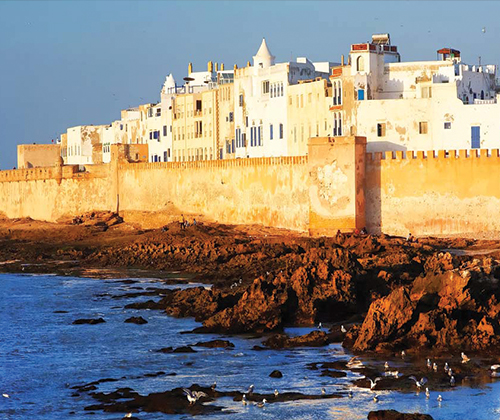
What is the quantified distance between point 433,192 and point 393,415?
25.3m

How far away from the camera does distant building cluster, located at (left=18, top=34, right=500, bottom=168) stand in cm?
4584

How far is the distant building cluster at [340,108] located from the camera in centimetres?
4584

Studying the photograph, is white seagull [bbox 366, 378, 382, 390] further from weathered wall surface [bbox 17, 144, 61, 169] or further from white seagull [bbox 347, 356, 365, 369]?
weathered wall surface [bbox 17, 144, 61, 169]

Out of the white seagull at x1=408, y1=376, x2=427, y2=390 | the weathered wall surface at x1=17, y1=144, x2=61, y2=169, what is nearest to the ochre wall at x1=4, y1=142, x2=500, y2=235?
the white seagull at x1=408, y1=376, x2=427, y2=390

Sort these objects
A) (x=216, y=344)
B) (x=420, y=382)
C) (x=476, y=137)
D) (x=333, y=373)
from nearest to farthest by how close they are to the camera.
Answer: (x=420, y=382) < (x=333, y=373) < (x=216, y=344) < (x=476, y=137)

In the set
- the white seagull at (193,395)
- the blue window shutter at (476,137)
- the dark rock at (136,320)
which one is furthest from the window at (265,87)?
the white seagull at (193,395)

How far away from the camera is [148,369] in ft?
67.7

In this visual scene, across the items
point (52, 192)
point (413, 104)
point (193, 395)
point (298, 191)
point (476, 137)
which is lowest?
point (193, 395)

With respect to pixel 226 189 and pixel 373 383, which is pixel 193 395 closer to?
pixel 373 383

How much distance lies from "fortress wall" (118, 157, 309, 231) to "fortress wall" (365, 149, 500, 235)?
3.23 meters

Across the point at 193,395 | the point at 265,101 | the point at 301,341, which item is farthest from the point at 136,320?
the point at 265,101

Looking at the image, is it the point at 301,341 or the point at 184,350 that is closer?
the point at 184,350

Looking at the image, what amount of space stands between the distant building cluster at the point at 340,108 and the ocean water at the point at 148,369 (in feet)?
66.8

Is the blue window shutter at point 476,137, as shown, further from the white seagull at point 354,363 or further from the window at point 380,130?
the white seagull at point 354,363
